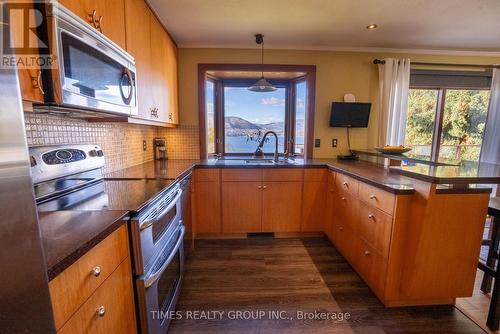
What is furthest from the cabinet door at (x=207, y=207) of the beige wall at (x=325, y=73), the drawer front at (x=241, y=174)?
the beige wall at (x=325, y=73)

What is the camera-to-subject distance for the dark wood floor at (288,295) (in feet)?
4.83

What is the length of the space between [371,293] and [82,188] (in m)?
2.14

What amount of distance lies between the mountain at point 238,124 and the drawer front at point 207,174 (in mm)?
912

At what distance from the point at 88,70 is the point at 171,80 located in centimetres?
158

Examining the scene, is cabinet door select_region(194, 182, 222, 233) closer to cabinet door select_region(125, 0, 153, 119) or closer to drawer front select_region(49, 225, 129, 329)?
cabinet door select_region(125, 0, 153, 119)

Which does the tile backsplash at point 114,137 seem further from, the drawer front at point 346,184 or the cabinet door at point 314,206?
the drawer front at point 346,184

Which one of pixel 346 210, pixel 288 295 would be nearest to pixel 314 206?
pixel 346 210

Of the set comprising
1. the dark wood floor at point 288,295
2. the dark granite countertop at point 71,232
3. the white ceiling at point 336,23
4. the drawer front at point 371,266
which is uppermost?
the white ceiling at point 336,23

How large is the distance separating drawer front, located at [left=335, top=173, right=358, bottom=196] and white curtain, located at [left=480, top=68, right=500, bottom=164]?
7.57 ft

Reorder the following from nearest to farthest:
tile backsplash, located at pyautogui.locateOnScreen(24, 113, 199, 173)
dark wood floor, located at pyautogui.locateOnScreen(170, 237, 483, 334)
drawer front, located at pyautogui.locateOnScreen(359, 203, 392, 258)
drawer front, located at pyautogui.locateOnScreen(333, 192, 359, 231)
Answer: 1. tile backsplash, located at pyautogui.locateOnScreen(24, 113, 199, 173)
2. dark wood floor, located at pyautogui.locateOnScreen(170, 237, 483, 334)
3. drawer front, located at pyautogui.locateOnScreen(359, 203, 392, 258)
4. drawer front, located at pyautogui.locateOnScreen(333, 192, 359, 231)

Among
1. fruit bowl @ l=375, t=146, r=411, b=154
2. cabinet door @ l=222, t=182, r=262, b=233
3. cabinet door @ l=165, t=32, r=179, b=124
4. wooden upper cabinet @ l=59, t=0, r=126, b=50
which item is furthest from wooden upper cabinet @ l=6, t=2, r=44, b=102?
fruit bowl @ l=375, t=146, r=411, b=154

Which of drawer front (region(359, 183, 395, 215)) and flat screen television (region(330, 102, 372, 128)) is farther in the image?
flat screen television (region(330, 102, 372, 128))

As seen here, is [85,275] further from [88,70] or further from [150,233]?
[88,70]

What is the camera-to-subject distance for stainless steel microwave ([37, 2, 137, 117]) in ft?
2.82
